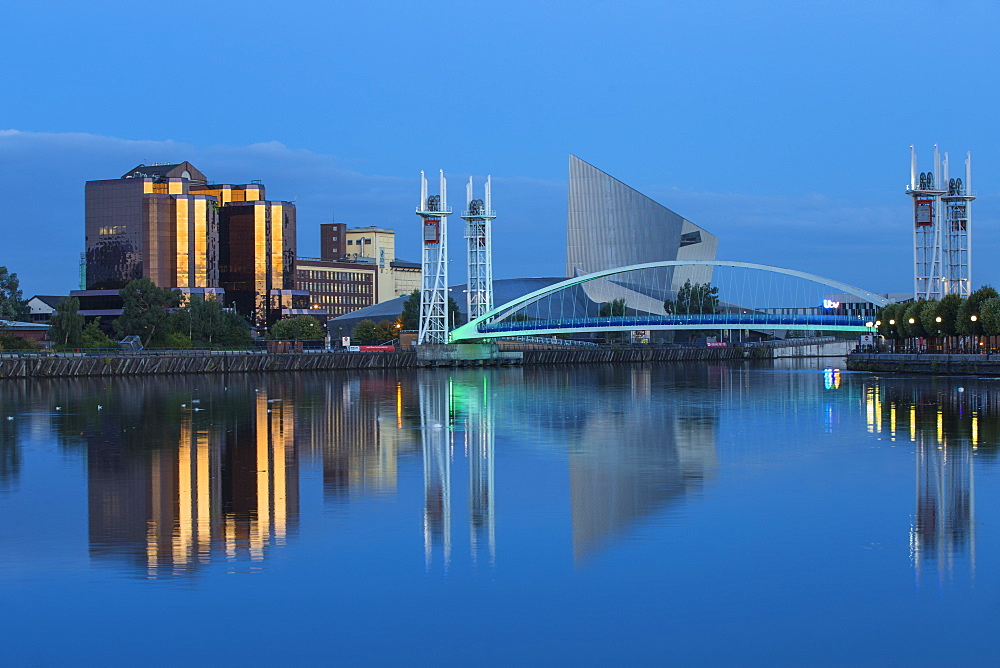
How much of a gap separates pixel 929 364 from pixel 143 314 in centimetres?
6582

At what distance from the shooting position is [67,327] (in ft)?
318

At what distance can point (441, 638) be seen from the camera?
38.5ft

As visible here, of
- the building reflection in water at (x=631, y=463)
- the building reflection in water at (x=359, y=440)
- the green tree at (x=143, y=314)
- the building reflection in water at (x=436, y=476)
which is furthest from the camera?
the green tree at (x=143, y=314)

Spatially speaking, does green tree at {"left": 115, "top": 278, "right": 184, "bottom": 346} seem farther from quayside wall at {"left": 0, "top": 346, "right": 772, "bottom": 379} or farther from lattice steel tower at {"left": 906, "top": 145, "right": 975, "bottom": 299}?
lattice steel tower at {"left": 906, "top": 145, "right": 975, "bottom": 299}

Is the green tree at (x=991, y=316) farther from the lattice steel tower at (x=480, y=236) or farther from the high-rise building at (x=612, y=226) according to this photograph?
the high-rise building at (x=612, y=226)

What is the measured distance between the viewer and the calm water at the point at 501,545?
11664 mm

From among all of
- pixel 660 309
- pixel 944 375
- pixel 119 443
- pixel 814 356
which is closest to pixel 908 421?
pixel 119 443

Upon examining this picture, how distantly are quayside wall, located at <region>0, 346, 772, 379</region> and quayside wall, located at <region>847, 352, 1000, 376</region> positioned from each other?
3244 cm

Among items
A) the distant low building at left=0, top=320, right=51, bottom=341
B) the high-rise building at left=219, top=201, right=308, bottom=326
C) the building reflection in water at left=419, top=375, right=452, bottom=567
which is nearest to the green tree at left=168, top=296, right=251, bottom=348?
the distant low building at left=0, top=320, right=51, bottom=341

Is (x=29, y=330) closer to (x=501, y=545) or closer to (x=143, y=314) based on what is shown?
(x=143, y=314)

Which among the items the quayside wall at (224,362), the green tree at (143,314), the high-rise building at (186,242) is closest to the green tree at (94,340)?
the quayside wall at (224,362)

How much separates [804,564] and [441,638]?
4.94m

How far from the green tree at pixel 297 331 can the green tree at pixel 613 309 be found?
30827mm

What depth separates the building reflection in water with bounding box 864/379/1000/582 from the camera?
15.6m
